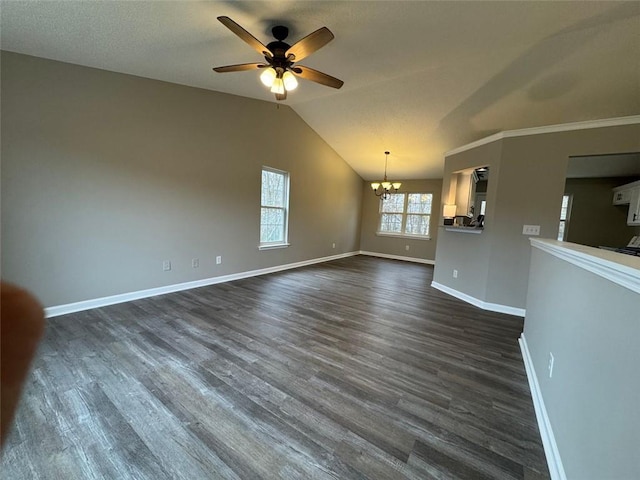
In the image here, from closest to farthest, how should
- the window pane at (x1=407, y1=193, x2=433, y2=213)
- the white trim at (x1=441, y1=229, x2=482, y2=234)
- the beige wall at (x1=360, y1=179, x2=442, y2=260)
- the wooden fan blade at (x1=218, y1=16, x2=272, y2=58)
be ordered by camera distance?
the wooden fan blade at (x1=218, y1=16, x2=272, y2=58), the white trim at (x1=441, y1=229, x2=482, y2=234), the beige wall at (x1=360, y1=179, x2=442, y2=260), the window pane at (x1=407, y1=193, x2=433, y2=213)

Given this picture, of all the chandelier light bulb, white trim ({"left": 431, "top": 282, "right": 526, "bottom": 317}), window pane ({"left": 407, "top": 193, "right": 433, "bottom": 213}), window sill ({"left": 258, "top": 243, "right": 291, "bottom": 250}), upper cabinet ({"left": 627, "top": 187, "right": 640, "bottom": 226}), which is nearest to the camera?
the chandelier light bulb

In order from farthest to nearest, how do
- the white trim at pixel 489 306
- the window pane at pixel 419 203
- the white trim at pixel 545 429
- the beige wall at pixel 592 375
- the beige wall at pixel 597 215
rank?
1. the window pane at pixel 419 203
2. the beige wall at pixel 597 215
3. the white trim at pixel 489 306
4. the white trim at pixel 545 429
5. the beige wall at pixel 592 375

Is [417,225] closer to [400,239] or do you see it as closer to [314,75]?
[400,239]

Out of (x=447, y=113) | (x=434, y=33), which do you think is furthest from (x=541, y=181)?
(x=434, y=33)

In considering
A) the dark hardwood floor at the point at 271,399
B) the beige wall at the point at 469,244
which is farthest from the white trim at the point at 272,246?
the beige wall at the point at 469,244

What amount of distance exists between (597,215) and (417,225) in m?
3.61

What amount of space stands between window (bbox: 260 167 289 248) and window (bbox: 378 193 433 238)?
3.69 m

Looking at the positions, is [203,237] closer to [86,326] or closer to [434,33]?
[86,326]

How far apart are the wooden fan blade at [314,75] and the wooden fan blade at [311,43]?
5.0 inches

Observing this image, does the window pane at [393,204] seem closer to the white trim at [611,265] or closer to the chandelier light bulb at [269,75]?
the chandelier light bulb at [269,75]

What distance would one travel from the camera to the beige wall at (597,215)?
5246 mm

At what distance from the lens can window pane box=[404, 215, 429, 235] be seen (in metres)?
7.59

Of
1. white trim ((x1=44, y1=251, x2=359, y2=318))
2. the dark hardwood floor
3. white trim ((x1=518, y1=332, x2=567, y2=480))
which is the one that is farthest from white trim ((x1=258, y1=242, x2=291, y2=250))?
white trim ((x1=518, y1=332, x2=567, y2=480))

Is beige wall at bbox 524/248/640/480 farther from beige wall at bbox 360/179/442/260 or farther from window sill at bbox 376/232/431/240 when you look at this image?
window sill at bbox 376/232/431/240
